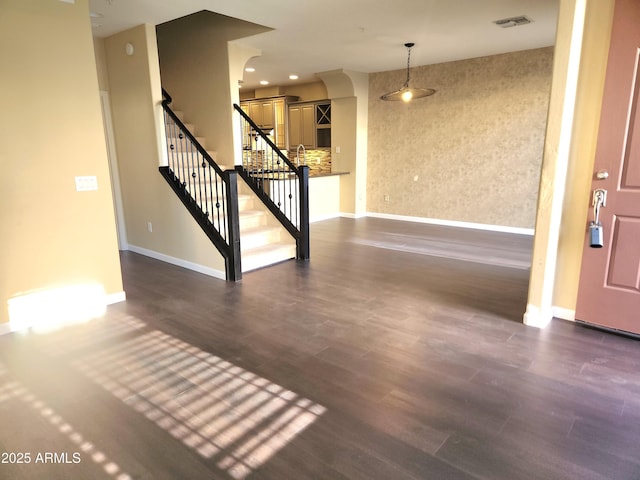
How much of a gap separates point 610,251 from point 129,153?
5.21 m

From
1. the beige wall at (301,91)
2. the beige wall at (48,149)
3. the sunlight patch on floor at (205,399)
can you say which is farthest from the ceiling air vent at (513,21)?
the sunlight patch on floor at (205,399)

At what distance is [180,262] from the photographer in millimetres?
4902

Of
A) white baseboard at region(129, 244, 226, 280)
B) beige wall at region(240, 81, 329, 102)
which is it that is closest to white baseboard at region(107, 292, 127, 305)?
white baseboard at region(129, 244, 226, 280)

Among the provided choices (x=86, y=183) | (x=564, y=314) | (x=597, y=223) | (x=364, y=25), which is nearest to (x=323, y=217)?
(x=364, y=25)

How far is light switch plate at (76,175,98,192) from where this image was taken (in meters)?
3.46

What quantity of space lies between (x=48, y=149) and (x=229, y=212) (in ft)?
5.35

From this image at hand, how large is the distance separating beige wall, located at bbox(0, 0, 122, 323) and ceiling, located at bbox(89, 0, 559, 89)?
2.80 ft

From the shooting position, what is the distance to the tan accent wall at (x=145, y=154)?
454 centimetres

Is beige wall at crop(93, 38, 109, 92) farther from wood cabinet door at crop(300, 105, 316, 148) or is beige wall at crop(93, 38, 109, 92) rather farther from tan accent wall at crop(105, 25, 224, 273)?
wood cabinet door at crop(300, 105, 316, 148)

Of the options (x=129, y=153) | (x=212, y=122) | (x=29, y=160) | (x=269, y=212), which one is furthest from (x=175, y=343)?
(x=212, y=122)

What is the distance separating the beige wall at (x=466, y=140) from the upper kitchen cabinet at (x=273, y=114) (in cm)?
216

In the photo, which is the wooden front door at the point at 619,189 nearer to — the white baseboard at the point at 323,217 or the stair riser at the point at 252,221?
the stair riser at the point at 252,221

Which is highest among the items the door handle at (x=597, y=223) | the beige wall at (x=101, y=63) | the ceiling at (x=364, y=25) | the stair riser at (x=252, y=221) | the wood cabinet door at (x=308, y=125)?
the ceiling at (x=364, y=25)

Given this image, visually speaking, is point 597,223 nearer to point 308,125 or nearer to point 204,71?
point 204,71
